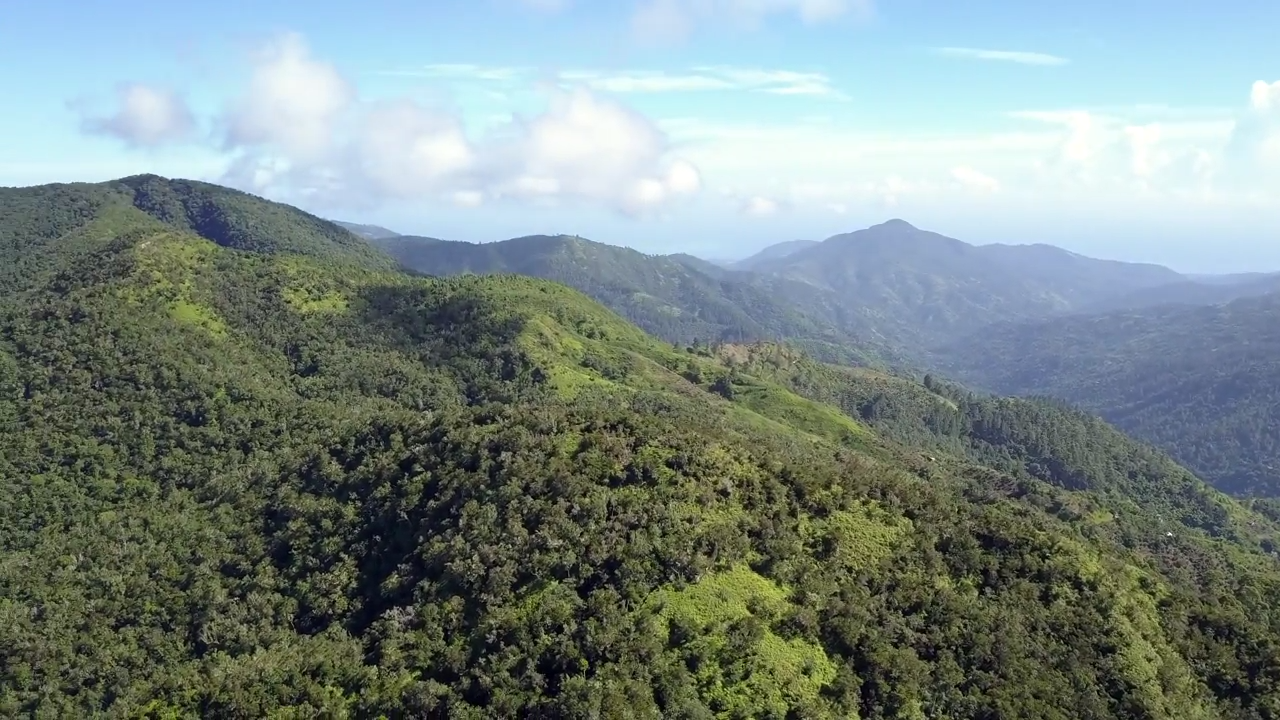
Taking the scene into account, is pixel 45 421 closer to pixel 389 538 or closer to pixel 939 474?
pixel 389 538

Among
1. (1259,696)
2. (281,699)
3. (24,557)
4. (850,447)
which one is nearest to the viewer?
(281,699)

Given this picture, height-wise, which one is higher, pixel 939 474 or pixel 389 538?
pixel 389 538

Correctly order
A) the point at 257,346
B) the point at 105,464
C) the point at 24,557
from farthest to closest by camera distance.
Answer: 1. the point at 257,346
2. the point at 105,464
3. the point at 24,557

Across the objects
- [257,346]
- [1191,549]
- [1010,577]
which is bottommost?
[1191,549]

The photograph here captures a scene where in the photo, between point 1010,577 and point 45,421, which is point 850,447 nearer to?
point 1010,577

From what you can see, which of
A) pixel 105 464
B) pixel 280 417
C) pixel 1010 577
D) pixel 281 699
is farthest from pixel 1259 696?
pixel 105 464

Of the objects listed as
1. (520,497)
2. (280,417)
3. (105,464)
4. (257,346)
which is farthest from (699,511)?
(257,346)

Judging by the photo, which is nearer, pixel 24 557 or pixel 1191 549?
pixel 24 557
